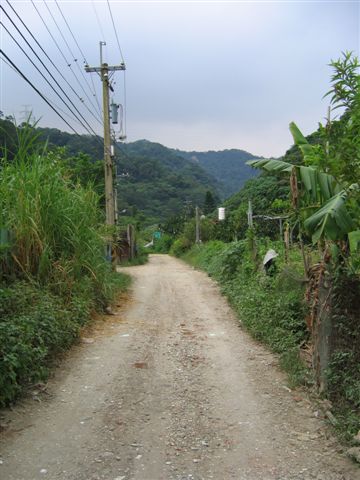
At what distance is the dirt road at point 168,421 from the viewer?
10.8 feet

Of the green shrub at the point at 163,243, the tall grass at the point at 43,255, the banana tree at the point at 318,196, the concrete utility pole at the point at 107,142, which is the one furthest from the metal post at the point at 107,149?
the green shrub at the point at 163,243

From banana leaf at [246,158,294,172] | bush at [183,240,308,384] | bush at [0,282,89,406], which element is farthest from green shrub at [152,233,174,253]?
banana leaf at [246,158,294,172]

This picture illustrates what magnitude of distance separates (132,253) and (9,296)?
24.0 metres

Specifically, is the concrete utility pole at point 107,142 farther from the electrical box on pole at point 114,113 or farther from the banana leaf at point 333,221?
the banana leaf at point 333,221

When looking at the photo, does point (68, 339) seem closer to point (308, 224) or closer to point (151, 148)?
point (308, 224)

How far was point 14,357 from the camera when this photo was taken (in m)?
4.23

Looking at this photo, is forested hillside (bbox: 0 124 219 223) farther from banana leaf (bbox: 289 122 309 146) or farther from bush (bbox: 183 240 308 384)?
banana leaf (bbox: 289 122 309 146)

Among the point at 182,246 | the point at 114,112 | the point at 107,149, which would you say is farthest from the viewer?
the point at 182,246

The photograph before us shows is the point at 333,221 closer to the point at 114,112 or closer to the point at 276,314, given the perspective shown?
the point at 276,314

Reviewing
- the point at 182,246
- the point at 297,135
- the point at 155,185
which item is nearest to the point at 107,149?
the point at 297,135

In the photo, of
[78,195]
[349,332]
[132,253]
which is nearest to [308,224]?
[349,332]

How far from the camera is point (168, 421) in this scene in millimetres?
4098

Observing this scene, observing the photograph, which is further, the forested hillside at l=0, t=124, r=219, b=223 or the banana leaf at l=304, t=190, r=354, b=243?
the forested hillside at l=0, t=124, r=219, b=223

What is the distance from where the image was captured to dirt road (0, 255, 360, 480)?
3305 millimetres
